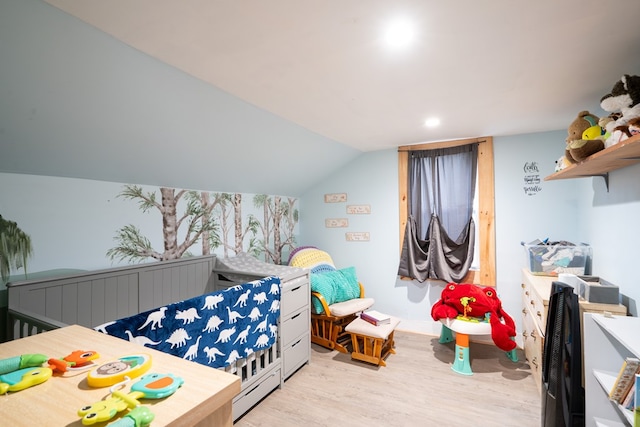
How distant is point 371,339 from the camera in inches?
117

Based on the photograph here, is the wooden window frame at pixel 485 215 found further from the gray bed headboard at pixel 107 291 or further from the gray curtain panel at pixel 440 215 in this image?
the gray bed headboard at pixel 107 291

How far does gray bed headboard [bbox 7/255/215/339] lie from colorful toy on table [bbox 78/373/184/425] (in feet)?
3.37

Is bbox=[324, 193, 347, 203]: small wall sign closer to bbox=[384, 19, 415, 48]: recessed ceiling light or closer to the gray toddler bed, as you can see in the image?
the gray toddler bed

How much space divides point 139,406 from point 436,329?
140 inches

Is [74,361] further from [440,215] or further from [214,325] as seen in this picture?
[440,215]

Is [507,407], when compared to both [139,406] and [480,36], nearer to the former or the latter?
[480,36]

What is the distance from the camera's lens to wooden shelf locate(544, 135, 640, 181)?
134cm

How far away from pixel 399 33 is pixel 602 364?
178 centimetres

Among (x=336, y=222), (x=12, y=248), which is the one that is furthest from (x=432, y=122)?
(x=12, y=248)

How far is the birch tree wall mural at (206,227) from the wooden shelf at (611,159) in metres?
2.85

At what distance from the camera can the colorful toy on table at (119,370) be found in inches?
24.7

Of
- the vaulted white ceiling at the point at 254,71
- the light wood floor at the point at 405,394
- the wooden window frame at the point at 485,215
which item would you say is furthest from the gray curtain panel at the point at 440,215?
the light wood floor at the point at 405,394

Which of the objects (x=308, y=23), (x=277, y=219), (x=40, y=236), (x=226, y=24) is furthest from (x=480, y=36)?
(x=277, y=219)

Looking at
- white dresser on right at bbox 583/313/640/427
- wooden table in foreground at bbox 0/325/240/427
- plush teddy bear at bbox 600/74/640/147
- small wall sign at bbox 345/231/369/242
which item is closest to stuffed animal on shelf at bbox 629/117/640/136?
plush teddy bear at bbox 600/74/640/147
